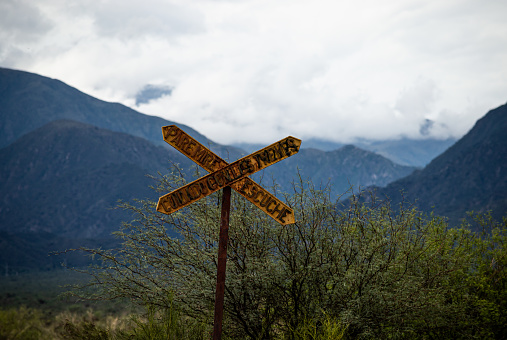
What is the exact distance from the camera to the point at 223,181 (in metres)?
6.28

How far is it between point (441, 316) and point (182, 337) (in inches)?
249

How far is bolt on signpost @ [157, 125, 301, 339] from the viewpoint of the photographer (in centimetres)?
614

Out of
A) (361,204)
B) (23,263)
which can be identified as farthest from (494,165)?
(361,204)

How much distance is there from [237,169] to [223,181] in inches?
9.9

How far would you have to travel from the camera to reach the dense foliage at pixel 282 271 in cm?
921

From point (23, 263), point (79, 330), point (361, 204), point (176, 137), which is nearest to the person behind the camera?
point (176, 137)

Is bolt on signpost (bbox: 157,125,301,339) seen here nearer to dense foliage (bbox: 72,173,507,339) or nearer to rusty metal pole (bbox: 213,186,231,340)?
rusty metal pole (bbox: 213,186,231,340)

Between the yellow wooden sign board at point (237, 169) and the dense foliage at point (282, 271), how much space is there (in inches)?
112

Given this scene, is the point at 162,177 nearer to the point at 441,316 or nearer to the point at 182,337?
the point at 182,337

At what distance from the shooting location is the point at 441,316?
1076 cm

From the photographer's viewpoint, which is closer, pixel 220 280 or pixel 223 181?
pixel 220 280

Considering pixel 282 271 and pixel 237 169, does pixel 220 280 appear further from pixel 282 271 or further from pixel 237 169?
pixel 282 271

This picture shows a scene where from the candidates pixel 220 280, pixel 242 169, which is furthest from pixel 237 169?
pixel 220 280

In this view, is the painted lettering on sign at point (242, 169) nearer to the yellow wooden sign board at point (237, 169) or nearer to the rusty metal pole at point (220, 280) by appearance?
the yellow wooden sign board at point (237, 169)
